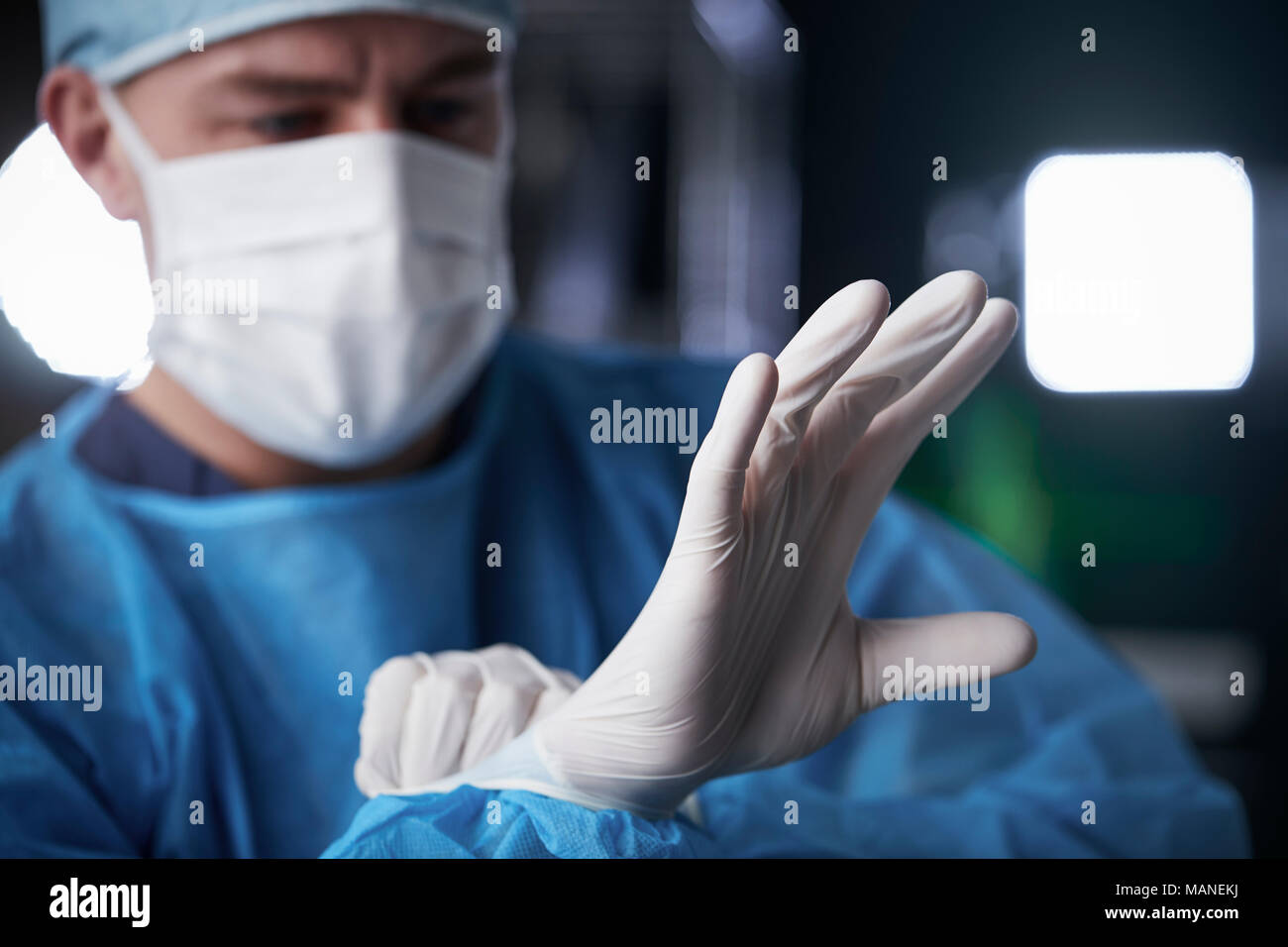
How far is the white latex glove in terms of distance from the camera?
61 centimetres

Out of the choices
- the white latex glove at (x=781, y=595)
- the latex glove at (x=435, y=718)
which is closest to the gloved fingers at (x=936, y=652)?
the white latex glove at (x=781, y=595)

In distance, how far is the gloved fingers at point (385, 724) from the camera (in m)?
0.72

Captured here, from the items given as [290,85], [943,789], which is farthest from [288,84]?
[943,789]

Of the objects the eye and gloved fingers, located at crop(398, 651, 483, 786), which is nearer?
gloved fingers, located at crop(398, 651, 483, 786)

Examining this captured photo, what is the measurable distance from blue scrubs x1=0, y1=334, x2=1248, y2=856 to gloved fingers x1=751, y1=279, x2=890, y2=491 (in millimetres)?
257

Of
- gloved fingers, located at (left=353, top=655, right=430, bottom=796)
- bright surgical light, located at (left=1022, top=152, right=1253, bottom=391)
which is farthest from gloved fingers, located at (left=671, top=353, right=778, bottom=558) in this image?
bright surgical light, located at (left=1022, top=152, right=1253, bottom=391)

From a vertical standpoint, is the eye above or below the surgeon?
above

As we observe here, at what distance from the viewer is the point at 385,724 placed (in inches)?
28.3

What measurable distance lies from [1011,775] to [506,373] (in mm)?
589

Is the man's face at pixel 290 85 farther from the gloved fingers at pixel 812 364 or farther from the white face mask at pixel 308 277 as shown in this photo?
the gloved fingers at pixel 812 364

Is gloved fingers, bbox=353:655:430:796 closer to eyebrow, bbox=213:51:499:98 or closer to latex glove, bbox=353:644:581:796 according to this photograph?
latex glove, bbox=353:644:581:796

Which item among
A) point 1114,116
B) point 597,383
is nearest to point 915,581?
point 597,383
